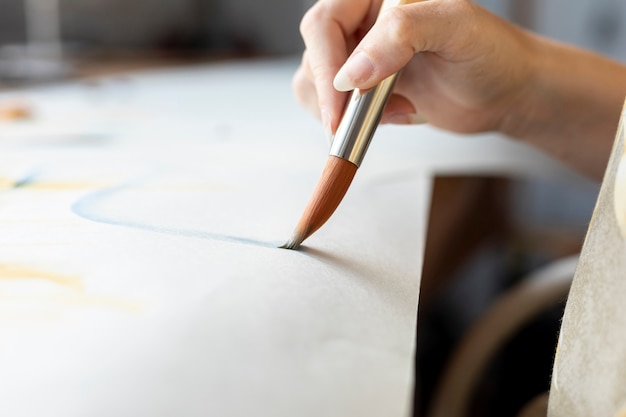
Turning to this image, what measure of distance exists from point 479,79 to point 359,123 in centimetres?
16

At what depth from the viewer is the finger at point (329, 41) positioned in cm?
42

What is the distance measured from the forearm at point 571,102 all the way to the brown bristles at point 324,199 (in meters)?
0.24

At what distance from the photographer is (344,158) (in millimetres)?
349

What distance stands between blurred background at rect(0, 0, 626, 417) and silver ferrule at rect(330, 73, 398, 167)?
158mm

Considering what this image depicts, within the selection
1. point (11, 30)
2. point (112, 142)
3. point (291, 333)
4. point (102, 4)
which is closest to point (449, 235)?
point (112, 142)

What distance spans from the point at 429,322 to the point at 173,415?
0.99 meters

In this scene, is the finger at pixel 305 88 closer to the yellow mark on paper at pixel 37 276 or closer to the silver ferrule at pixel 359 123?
the silver ferrule at pixel 359 123

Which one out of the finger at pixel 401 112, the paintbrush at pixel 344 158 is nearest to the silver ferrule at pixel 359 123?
the paintbrush at pixel 344 158

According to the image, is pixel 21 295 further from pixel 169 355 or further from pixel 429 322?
pixel 429 322

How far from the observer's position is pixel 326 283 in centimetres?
30

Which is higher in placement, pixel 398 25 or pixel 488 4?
pixel 398 25

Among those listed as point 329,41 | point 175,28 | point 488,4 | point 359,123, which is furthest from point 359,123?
point 175,28

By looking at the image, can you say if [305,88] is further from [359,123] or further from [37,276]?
[37,276]

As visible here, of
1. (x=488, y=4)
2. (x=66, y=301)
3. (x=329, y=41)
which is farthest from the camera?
(x=488, y=4)
